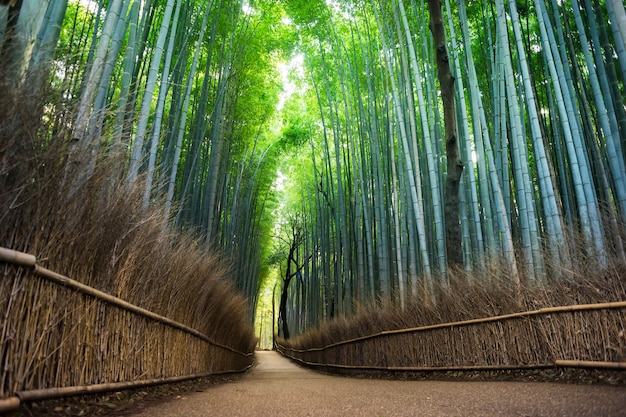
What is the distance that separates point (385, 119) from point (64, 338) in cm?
557

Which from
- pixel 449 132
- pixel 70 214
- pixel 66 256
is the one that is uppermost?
pixel 449 132

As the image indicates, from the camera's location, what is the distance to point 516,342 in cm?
289

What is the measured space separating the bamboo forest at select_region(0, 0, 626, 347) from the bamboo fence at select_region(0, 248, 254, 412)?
0.26m

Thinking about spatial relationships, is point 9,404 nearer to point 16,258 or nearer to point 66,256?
point 16,258

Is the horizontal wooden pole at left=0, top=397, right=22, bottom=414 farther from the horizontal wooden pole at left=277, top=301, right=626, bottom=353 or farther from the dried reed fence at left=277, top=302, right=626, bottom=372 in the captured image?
the horizontal wooden pole at left=277, top=301, right=626, bottom=353

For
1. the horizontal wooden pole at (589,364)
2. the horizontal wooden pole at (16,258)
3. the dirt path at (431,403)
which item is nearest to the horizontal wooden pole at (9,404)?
the horizontal wooden pole at (16,258)

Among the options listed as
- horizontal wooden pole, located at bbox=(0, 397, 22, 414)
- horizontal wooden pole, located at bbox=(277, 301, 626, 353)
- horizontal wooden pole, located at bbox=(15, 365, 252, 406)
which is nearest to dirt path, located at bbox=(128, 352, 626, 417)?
horizontal wooden pole, located at bbox=(15, 365, 252, 406)

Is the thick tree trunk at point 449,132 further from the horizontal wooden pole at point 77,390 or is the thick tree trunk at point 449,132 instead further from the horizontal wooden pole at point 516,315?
the horizontal wooden pole at point 77,390

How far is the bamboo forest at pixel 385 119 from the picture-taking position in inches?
73.2

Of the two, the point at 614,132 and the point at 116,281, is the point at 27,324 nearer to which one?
the point at 116,281

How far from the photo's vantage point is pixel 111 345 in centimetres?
192

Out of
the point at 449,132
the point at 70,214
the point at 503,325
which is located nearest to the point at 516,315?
the point at 503,325

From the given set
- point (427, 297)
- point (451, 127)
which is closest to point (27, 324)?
point (427, 297)

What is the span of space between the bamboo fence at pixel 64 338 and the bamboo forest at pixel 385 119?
262mm
